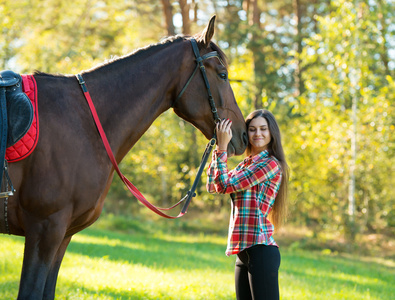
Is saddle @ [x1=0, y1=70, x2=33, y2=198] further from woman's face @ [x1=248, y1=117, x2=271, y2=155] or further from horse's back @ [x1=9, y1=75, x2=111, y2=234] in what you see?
woman's face @ [x1=248, y1=117, x2=271, y2=155]

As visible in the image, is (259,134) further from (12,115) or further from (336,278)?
(336,278)

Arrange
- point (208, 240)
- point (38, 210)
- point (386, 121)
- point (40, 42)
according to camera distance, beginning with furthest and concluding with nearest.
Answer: point (40, 42) → point (208, 240) → point (386, 121) → point (38, 210)

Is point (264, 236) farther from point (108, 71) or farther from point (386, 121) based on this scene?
point (386, 121)

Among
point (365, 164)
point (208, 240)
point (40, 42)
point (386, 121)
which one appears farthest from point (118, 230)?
point (40, 42)

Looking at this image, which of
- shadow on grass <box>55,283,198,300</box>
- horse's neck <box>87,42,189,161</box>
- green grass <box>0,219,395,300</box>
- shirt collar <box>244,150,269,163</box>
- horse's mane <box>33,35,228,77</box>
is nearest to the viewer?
horse's neck <box>87,42,189,161</box>

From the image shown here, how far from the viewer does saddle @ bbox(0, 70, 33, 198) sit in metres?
2.32

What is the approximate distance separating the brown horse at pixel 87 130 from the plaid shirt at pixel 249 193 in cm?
Answer: 18

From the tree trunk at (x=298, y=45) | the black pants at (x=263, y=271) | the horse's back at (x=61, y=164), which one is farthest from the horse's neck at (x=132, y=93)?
the tree trunk at (x=298, y=45)

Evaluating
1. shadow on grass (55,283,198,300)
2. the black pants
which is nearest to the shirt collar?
the black pants

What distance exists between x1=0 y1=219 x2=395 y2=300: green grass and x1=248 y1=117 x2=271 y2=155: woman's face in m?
2.61

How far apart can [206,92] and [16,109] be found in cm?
129

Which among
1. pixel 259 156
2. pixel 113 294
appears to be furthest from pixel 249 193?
pixel 113 294

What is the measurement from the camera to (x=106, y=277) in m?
5.99

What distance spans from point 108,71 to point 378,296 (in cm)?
530
